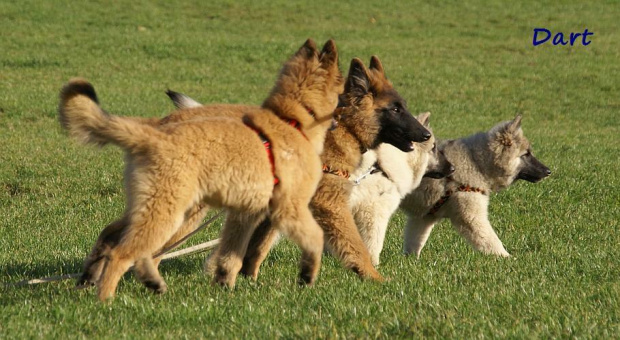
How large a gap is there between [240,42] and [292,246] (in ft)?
66.0

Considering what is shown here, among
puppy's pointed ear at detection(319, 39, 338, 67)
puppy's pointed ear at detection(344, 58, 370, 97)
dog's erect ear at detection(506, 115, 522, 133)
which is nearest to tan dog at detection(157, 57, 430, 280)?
puppy's pointed ear at detection(344, 58, 370, 97)

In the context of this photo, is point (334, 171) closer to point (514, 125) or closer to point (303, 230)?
point (303, 230)

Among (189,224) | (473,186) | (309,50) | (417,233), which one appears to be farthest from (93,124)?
(473,186)

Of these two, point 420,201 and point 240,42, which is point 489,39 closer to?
point 240,42

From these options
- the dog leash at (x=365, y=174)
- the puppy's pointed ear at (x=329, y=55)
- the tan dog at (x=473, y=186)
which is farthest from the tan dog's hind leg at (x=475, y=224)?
the puppy's pointed ear at (x=329, y=55)

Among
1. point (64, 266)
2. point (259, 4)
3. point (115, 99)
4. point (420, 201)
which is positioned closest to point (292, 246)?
point (420, 201)

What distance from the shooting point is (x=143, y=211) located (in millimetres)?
4836

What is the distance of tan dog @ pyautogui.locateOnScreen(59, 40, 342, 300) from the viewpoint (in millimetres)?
4871

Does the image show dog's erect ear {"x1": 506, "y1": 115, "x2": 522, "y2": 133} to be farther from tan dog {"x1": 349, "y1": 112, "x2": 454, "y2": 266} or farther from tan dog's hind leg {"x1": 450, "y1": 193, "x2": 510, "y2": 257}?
tan dog {"x1": 349, "y1": 112, "x2": 454, "y2": 266}

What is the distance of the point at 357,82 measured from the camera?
7148 mm

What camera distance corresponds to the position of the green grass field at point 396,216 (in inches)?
198

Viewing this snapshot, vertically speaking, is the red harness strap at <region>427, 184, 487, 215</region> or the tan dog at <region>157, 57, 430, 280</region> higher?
the tan dog at <region>157, 57, 430, 280</region>

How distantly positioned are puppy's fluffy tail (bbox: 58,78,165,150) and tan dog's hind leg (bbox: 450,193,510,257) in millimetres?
4266

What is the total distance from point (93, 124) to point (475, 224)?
4676 millimetres
